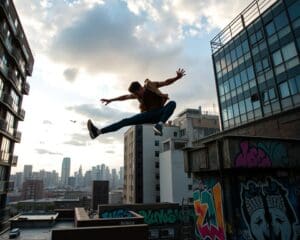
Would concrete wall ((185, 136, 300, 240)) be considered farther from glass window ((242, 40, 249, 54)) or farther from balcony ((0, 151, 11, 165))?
balcony ((0, 151, 11, 165))

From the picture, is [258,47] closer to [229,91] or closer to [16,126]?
[229,91]

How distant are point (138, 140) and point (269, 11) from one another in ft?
147

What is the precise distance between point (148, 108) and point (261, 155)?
11.2 m

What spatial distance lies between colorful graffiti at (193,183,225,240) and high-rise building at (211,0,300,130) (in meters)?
13.4

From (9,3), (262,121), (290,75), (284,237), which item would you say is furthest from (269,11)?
(9,3)

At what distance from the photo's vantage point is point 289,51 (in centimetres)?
2527

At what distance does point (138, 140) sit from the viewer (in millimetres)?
66000

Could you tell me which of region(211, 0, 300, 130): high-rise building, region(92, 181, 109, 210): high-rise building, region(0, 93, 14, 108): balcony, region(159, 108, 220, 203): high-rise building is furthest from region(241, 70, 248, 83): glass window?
region(92, 181, 109, 210): high-rise building

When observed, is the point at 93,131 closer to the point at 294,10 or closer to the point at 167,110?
the point at 167,110

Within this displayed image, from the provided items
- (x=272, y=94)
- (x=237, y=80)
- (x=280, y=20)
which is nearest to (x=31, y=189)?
(x=237, y=80)

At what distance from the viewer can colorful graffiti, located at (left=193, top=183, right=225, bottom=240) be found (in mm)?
14870

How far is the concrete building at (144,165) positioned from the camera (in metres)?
62.8

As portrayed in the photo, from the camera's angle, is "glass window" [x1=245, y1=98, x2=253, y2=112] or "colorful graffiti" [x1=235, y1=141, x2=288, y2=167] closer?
"colorful graffiti" [x1=235, y1=141, x2=288, y2=167]

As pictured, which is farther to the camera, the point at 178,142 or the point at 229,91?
the point at 178,142
